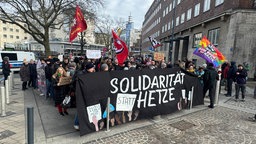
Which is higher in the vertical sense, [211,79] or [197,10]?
[197,10]

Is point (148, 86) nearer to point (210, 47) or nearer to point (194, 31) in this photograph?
point (210, 47)

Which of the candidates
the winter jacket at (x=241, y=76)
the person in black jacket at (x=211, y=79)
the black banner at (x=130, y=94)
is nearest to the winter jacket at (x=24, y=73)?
the black banner at (x=130, y=94)

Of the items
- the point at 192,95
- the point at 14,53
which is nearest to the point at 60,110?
the point at 192,95

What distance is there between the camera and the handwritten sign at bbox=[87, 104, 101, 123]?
3.77 metres

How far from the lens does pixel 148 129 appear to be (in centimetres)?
441

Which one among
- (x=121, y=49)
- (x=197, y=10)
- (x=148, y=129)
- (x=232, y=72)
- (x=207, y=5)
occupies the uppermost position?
(x=197, y=10)

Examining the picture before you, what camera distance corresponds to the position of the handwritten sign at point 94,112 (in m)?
3.77

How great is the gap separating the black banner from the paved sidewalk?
0.28 metres

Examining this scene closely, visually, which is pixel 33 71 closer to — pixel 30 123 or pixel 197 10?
pixel 30 123

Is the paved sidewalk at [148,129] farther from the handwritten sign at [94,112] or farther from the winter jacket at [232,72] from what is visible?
the winter jacket at [232,72]

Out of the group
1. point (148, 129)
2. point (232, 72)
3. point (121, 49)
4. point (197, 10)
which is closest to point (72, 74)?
point (121, 49)

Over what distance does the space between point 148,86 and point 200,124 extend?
199 centimetres

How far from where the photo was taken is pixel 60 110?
520cm

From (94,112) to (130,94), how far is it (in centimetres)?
112
